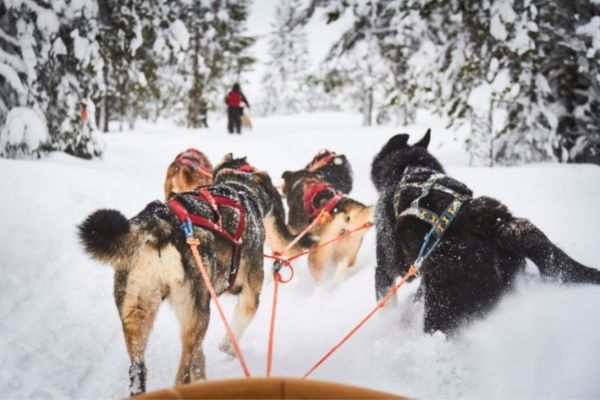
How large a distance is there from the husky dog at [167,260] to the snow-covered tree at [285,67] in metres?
41.8

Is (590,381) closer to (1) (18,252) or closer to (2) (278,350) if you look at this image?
(2) (278,350)

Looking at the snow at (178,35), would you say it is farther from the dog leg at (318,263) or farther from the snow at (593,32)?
the snow at (593,32)

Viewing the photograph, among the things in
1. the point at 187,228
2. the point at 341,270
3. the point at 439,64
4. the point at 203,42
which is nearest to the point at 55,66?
the point at 341,270

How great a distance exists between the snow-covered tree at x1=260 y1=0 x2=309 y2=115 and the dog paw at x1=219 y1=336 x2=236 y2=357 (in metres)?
41.5

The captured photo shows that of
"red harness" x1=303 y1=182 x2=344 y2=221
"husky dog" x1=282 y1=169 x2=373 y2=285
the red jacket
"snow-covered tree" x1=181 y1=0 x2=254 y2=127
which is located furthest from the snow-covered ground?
"snow-covered tree" x1=181 y1=0 x2=254 y2=127

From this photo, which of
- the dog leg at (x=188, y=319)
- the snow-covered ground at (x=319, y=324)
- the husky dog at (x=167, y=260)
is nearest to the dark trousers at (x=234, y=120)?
the snow-covered ground at (x=319, y=324)

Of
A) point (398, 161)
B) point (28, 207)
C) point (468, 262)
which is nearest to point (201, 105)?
point (28, 207)

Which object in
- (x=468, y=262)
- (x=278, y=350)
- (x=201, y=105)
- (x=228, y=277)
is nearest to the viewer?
(x=468, y=262)

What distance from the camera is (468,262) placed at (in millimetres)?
2492

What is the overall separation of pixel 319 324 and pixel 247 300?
0.96 metres

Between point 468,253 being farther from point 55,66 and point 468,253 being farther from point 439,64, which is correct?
point 55,66

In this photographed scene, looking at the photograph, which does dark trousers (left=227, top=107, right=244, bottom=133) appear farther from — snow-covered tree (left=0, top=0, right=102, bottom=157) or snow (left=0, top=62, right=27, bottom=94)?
snow (left=0, top=62, right=27, bottom=94)

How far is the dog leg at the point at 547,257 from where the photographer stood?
2357mm

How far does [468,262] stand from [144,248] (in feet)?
6.61
